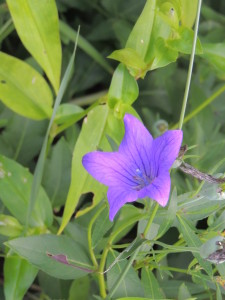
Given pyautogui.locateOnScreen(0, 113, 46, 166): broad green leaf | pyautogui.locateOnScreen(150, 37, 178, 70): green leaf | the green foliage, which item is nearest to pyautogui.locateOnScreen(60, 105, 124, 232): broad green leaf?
the green foliage

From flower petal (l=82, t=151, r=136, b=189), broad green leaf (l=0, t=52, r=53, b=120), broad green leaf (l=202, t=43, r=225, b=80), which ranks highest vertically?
broad green leaf (l=202, t=43, r=225, b=80)

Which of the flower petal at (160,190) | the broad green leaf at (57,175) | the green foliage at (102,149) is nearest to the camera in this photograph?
the flower petal at (160,190)

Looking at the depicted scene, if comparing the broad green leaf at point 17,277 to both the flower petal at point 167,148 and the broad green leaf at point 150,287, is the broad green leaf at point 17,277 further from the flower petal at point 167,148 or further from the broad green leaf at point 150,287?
the flower petal at point 167,148

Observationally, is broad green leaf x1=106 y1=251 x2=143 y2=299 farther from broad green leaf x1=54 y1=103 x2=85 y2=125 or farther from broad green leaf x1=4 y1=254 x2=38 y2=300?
broad green leaf x1=54 y1=103 x2=85 y2=125

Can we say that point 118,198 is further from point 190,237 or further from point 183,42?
point 183,42

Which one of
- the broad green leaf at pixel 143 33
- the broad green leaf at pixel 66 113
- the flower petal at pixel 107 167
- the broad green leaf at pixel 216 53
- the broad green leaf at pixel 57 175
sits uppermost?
the broad green leaf at pixel 143 33

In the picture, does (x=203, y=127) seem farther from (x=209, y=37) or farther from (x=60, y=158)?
(x=60, y=158)

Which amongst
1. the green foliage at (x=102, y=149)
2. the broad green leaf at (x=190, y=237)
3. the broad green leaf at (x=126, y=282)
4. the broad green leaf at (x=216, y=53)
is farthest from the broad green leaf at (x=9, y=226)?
the broad green leaf at (x=216, y=53)
